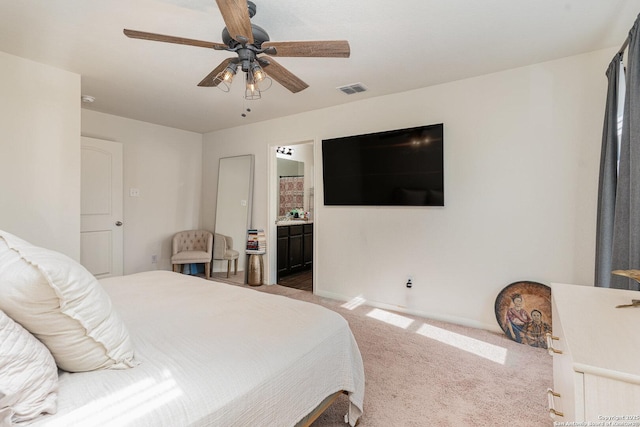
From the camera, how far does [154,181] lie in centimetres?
473

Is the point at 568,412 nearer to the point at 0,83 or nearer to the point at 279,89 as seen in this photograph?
the point at 279,89

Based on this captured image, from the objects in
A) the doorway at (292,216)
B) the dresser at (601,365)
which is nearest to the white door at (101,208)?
the doorway at (292,216)

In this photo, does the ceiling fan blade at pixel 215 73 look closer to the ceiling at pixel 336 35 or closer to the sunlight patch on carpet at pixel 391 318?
the ceiling at pixel 336 35

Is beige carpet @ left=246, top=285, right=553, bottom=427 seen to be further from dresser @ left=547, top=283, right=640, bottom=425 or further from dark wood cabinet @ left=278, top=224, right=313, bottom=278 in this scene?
dark wood cabinet @ left=278, top=224, right=313, bottom=278

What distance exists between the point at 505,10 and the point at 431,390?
8.22 ft

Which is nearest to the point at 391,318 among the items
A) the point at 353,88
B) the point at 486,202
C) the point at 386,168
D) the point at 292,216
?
the point at 486,202

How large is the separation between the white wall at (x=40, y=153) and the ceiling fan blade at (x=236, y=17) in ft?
7.72

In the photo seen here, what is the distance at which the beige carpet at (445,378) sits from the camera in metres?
1.75

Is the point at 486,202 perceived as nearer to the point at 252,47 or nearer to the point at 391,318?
the point at 391,318

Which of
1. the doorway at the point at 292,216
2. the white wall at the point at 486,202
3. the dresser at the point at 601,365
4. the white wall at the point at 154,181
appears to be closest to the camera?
the dresser at the point at 601,365

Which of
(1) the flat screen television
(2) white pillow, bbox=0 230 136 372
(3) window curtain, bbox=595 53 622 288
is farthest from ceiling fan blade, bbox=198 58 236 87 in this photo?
(3) window curtain, bbox=595 53 622 288

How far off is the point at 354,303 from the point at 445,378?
1632 mm

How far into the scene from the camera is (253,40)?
1711mm

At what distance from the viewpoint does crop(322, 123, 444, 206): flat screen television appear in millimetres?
3146
